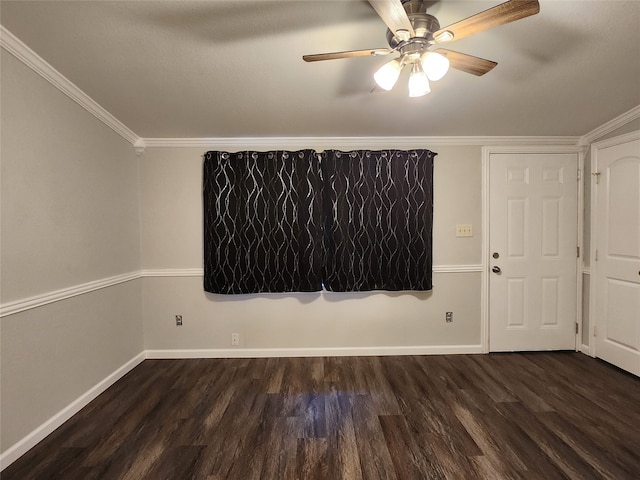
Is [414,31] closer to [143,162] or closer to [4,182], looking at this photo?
[4,182]

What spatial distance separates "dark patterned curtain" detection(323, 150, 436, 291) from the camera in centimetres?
278

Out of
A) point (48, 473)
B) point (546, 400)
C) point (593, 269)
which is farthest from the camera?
point (593, 269)

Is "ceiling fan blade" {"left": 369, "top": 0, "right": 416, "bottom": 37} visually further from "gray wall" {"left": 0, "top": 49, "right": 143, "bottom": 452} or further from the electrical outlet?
the electrical outlet

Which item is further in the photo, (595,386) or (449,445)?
(595,386)

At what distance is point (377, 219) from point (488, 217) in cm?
115

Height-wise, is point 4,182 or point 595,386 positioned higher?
point 4,182

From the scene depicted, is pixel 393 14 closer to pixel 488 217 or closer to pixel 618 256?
pixel 488 217

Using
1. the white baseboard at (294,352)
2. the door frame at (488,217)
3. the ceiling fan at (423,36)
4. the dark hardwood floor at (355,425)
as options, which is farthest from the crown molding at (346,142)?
the dark hardwood floor at (355,425)

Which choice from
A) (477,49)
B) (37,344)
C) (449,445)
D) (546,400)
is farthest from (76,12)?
(546,400)

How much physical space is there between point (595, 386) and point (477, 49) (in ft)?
8.93

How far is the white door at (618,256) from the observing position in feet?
7.92

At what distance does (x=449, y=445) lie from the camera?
167 cm

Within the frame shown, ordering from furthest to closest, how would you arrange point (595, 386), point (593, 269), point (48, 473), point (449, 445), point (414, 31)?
point (593, 269)
point (595, 386)
point (449, 445)
point (48, 473)
point (414, 31)

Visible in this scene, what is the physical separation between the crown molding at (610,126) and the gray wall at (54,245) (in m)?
4.33
